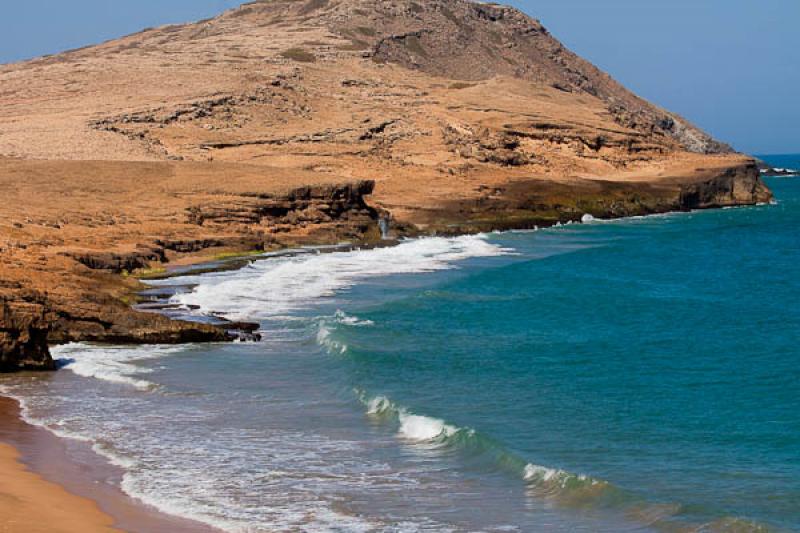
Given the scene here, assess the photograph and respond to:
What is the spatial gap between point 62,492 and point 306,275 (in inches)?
1039

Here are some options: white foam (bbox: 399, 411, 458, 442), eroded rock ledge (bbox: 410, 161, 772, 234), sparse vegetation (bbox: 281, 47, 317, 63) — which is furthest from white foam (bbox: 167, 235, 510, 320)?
sparse vegetation (bbox: 281, 47, 317, 63)

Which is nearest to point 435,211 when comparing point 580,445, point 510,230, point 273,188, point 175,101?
point 510,230

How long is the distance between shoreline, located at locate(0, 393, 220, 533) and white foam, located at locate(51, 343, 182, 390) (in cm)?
404

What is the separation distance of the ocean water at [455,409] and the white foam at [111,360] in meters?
0.08

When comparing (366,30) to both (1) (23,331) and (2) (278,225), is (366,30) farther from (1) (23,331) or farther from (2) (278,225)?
(1) (23,331)

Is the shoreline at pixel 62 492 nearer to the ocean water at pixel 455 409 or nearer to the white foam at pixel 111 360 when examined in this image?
the ocean water at pixel 455 409

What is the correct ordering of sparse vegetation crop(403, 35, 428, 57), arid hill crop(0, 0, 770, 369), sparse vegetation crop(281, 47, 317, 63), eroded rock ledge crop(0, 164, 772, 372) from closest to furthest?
eroded rock ledge crop(0, 164, 772, 372) → arid hill crop(0, 0, 770, 369) → sparse vegetation crop(281, 47, 317, 63) → sparse vegetation crop(403, 35, 428, 57)

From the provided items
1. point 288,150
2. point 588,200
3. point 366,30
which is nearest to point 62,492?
point 288,150

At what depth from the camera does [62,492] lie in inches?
580

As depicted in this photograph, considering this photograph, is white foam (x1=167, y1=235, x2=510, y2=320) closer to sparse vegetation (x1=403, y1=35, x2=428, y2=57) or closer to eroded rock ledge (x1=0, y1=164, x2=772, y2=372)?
eroded rock ledge (x1=0, y1=164, x2=772, y2=372)

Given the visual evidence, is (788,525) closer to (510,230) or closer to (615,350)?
(615,350)

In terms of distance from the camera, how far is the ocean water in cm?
1465

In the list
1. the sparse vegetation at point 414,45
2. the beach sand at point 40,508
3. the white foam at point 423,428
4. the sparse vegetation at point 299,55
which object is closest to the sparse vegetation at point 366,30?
the sparse vegetation at point 414,45

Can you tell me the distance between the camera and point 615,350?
2664 cm
